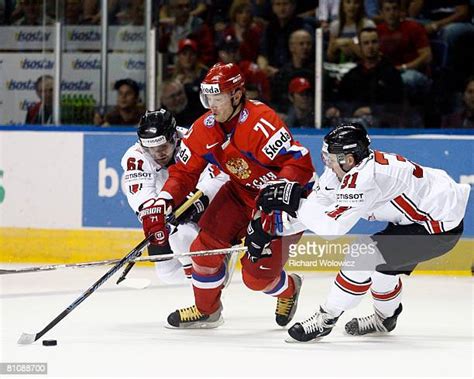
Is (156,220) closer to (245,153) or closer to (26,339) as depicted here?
(245,153)

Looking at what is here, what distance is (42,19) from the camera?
7.57m

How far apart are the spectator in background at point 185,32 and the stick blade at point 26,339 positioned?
363cm

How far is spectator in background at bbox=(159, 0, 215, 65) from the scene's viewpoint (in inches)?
311

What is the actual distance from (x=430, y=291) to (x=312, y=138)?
1.25m

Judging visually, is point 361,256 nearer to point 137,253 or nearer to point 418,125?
point 137,253

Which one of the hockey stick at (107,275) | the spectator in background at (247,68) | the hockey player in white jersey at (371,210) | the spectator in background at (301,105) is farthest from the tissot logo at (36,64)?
the hockey player in white jersey at (371,210)

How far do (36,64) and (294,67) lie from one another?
1.51 m

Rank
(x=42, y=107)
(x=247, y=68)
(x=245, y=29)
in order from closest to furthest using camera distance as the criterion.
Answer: (x=42, y=107)
(x=247, y=68)
(x=245, y=29)

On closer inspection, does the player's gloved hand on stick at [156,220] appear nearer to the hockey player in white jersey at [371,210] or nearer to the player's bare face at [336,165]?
the hockey player in white jersey at [371,210]

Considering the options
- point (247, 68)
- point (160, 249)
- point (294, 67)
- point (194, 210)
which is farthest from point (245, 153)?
point (247, 68)

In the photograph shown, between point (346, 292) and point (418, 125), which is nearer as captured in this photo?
point (346, 292)

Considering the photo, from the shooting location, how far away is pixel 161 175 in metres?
5.43

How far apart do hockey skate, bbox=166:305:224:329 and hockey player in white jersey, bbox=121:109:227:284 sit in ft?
0.97

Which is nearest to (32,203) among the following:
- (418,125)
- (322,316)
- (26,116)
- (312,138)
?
(26,116)
